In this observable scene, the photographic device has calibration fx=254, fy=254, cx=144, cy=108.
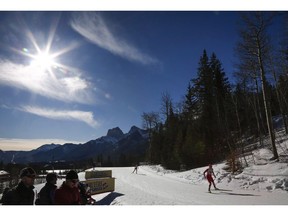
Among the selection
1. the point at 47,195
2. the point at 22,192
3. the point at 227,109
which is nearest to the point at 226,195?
the point at 47,195

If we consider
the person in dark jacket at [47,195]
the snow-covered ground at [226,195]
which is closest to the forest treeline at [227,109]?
the snow-covered ground at [226,195]

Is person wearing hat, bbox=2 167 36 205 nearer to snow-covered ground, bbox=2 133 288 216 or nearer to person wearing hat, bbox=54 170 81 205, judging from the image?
person wearing hat, bbox=54 170 81 205

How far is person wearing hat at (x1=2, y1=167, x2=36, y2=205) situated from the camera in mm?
4219

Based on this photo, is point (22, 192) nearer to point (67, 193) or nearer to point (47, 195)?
point (47, 195)

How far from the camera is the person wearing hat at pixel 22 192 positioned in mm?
4219

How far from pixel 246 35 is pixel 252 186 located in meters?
8.96

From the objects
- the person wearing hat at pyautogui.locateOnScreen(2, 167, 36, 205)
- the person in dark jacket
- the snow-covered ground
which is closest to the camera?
the person wearing hat at pyautogui.locateOnScreen(2, 167, 36, 205)

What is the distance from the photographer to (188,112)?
127ft

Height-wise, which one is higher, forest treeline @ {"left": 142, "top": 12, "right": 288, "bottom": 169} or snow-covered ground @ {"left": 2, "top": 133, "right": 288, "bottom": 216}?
forest treeline @ {"left": 142, "top": 12, "right": 288, "bottom": 169}

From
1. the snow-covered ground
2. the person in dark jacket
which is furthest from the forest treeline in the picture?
the person in dark jacket

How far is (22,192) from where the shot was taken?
14.4 feet

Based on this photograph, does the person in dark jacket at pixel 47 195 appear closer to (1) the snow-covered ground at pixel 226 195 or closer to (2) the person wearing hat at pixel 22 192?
(2) the person wearing hat at pixel 22 192
